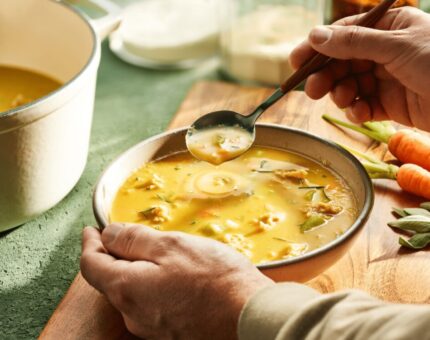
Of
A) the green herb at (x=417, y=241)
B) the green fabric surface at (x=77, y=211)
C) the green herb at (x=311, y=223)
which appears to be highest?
the green herb at (x=311, y=223)

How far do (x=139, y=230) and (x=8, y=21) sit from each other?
0.93 m

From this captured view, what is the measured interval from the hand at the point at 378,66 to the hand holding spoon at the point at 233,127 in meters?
0.05

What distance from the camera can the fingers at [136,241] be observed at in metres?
1.23

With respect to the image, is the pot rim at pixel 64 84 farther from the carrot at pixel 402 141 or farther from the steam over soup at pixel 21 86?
the carrot at pixel 402 141

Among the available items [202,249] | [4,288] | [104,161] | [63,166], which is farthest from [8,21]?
[202,249]

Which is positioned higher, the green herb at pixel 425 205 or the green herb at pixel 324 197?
the green herb at pixel 324 197

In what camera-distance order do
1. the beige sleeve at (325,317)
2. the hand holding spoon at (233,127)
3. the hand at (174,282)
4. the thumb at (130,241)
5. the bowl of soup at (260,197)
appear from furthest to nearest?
1. the hand holding spoon at (233,127)
2. the bowl of soup at (260,197)
3. the thumb at (130,241)
4. the hand at (174,282)
5. the beige sleeve at (325,317)

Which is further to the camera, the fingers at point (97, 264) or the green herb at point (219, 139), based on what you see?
the green herb at point (219, 139)

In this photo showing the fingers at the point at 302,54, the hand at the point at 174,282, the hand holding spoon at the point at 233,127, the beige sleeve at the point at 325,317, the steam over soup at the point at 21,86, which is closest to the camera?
the beige sleeve at the point at 325,317

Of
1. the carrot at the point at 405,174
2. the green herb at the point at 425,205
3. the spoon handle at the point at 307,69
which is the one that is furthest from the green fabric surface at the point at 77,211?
the green herb at the point at 425,205

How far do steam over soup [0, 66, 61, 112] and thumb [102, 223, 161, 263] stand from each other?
1.98 feet

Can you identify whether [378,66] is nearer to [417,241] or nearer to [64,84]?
[417,241]

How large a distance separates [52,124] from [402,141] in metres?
0.74

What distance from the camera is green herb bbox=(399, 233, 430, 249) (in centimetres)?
150
